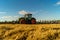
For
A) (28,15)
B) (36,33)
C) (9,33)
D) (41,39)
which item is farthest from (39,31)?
(28,15)

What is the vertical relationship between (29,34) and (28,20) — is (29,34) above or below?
below

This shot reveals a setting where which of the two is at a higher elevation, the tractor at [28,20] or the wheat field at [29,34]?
the tractor at [28,20]

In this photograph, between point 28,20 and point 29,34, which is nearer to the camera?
point 29,34

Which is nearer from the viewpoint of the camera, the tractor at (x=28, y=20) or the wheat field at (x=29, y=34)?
the wheat field at (x=29, y=34)

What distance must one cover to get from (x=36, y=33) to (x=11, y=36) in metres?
2.27

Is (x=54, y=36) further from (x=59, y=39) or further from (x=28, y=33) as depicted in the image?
(x=28, y=33)

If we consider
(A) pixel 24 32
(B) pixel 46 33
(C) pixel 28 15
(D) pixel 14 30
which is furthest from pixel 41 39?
(C) pixel 28 15

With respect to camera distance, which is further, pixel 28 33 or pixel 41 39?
pixel 28 33

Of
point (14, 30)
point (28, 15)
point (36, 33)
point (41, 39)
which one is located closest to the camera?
point (41, 39)

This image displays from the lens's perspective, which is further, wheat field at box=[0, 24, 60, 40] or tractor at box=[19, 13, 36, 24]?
tractor at box=[19, 13, 36, 24]

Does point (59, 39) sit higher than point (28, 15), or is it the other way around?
point (28, 15)

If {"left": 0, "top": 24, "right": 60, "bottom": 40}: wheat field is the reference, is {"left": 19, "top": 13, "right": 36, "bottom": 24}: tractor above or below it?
above

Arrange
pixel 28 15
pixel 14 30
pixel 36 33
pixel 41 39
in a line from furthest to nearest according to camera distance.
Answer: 1. pixel 28 15
2. pixel 14 30
3. pixel 36 33
4. pixel 41 39

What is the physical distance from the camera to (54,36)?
15.4 metres
